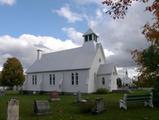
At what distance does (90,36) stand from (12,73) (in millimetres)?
21270

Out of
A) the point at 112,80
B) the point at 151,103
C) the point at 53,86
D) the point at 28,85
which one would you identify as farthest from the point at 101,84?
the point at 151,103

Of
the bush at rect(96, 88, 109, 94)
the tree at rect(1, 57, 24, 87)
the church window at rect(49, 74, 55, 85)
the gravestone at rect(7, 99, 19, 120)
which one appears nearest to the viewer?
the gravestone at rect(7, 99, 19, 120)

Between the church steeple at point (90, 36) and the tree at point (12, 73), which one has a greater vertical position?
the church steeple at point (90, 36)

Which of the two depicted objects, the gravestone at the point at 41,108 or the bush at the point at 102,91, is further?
the bush at the point at 102,91

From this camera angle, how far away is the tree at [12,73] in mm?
65125

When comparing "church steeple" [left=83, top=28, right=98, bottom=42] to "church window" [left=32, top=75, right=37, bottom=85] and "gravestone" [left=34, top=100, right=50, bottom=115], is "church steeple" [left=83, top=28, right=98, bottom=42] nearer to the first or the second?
"church window" [left=32, top=75, right=37, bottom=85]

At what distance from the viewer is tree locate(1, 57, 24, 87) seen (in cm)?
6512

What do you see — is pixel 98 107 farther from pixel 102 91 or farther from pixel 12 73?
pixel 12 73

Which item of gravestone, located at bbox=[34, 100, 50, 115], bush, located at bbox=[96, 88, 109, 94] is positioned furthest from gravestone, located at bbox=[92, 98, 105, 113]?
bush, located at bbox=[96, 88, 109, 94]

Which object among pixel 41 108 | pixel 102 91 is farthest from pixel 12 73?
pixel 41 108

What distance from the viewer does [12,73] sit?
65375 mm

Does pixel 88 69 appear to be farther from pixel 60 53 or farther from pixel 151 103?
pixel 151 103

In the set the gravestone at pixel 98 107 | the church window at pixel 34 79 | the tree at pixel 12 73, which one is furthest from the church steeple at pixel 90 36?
the gravestone at pixel 98 107

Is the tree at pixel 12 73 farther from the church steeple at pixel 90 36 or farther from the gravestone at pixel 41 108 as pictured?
the gravestone at pixel 41 108
